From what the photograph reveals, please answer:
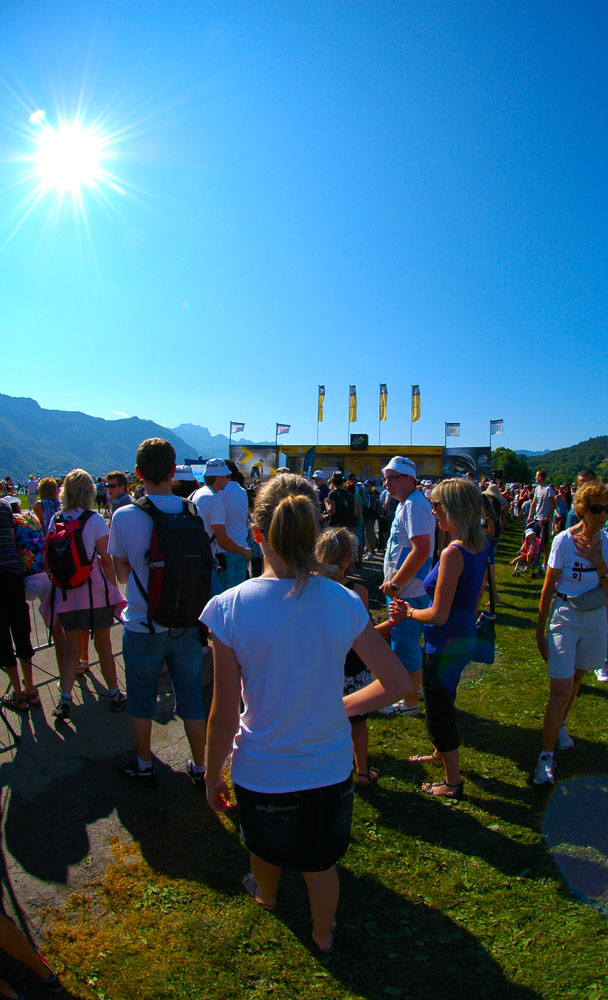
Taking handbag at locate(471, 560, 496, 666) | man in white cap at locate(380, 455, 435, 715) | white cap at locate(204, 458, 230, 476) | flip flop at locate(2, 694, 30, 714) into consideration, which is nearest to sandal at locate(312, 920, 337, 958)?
handbag at locate(471, 560, 496, 666)

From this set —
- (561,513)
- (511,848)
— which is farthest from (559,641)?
(561,513)

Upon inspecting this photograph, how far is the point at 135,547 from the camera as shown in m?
3.03

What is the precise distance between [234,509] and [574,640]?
3.17m

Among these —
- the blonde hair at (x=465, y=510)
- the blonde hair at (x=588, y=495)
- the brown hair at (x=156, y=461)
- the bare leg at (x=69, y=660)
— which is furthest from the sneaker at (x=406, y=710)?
Result: the brown hair at (x=156, y=461)

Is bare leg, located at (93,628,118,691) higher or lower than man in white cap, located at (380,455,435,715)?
lower

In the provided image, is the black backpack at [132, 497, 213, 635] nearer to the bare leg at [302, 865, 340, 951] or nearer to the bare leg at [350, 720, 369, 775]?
the bare leg at [350, 720, 369, 775]

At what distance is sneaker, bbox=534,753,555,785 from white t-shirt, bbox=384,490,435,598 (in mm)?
1403

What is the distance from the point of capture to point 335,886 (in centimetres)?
200

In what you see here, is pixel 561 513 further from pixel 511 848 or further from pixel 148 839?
pixel 148 839

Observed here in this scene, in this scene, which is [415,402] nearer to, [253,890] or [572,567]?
[572,567]

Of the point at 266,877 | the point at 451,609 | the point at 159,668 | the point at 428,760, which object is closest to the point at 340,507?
the point at 428,760

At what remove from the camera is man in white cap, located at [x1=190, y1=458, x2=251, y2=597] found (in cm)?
473

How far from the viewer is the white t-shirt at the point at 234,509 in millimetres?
5109

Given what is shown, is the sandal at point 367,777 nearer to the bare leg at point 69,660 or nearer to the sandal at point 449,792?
the sandal at point 449,792
